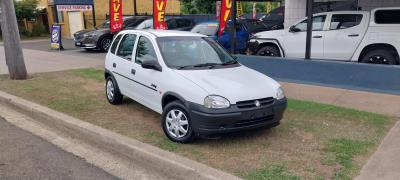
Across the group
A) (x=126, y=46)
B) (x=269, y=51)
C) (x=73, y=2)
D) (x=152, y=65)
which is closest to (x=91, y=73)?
(x=126, y=46)

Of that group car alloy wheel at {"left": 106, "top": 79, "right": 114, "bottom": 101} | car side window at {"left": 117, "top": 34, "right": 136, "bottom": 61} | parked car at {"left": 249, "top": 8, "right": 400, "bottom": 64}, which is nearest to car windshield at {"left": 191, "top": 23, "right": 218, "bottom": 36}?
parked car at {"left": 249, "top": 8, "right": 400, "bottom": 64}

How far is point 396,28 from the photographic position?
27.1 feet

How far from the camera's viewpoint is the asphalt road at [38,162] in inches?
171

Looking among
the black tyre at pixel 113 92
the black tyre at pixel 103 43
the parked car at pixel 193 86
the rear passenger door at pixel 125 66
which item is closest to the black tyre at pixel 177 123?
the parked car at pixel 193 86

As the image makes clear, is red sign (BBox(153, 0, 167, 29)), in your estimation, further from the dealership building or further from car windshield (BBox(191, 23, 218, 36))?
the dealership building

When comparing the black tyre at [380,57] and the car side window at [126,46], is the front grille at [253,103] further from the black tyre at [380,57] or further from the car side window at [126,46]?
the black tyre at [380,57]

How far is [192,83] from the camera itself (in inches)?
193

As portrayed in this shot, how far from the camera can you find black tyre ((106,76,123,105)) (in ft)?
22.7

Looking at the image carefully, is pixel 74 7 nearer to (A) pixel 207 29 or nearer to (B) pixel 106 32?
(B) pixel 106 32

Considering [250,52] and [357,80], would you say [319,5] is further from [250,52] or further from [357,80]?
[357,80]

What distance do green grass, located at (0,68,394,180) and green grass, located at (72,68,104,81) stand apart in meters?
2.44

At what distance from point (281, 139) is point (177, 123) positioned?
1.45m

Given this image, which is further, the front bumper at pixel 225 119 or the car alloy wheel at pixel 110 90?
the car alloy wheel at pixel 110 90

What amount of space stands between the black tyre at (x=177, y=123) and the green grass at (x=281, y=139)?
10cm
